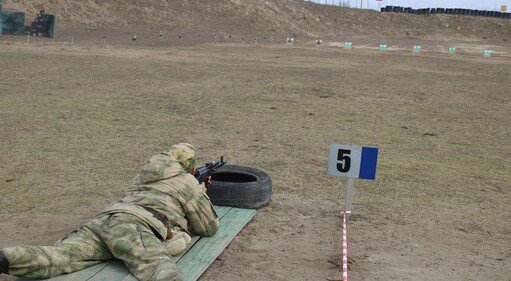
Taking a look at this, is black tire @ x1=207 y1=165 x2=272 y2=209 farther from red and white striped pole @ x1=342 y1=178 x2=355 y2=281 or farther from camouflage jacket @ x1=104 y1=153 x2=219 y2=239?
camouflage jacket @ x1=104 y1=153 x2=219 y2=239

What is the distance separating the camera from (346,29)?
73.4 m

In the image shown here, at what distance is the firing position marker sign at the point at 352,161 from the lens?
6684 mm

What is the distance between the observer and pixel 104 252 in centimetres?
499

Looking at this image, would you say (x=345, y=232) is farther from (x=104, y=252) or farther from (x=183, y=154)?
(x=104, y=252)

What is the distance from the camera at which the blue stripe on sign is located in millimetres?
6652

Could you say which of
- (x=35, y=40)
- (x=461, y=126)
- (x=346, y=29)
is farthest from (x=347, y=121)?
(x=346, y=29)

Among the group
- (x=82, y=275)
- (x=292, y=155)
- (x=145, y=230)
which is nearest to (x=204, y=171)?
(x=145, y=230)

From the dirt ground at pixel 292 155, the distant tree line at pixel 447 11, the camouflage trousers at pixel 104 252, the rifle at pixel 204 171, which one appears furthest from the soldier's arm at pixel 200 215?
the distant tree line at pixel 447 11

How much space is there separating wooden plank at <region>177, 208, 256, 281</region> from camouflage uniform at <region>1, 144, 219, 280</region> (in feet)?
0.35

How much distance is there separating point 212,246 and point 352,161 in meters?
1.91

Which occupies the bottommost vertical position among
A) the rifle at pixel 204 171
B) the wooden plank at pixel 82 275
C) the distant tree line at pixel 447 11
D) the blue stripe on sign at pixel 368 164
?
the wooden plank at pixel 82 275

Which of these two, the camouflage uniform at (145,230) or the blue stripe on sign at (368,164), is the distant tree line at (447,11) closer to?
the blue stripe on sign at (368,164)

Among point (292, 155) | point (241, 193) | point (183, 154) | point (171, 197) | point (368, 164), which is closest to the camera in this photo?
point (171, 197)

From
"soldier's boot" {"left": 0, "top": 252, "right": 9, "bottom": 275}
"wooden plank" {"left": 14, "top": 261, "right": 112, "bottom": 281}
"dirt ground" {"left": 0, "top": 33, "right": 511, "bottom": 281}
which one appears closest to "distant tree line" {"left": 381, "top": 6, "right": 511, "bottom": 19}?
"dirt ground" {"left": 0, "top": 33, "right": 511, "bottom": 281}
